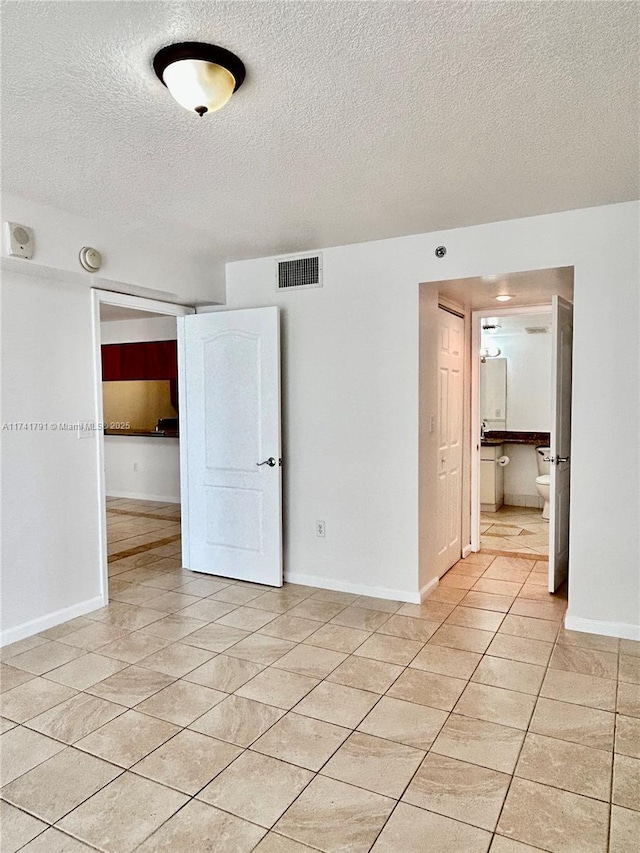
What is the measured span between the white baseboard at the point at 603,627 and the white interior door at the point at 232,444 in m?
1.96

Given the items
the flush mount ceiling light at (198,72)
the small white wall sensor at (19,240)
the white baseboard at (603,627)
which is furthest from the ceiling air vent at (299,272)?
the white baseboard at (603,627)

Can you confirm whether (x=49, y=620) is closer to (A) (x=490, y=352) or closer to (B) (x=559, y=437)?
(B) (x=559, y=437)

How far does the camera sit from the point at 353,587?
4.11m

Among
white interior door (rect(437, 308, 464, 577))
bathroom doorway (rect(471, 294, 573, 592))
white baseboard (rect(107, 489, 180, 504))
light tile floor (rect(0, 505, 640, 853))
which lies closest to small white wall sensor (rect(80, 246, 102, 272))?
light tile floor (rect(0, 505, 640, 853))

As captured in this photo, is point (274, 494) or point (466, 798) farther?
point (274, 494)

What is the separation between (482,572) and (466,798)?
106 inches

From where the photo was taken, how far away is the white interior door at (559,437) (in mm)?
3855

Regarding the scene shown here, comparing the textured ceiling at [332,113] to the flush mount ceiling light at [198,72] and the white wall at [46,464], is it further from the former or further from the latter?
the white wall at [46,464]

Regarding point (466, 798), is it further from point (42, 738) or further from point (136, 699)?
point (42, 738)

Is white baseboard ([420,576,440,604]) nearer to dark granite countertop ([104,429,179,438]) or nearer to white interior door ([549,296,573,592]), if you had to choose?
white interior door ([549,296,573,592])

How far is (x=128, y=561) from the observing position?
16.5 feet

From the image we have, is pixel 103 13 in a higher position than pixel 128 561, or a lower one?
higher

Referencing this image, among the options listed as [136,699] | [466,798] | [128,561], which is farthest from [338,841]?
[128,561]

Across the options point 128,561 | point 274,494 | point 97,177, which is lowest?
point 128,561
